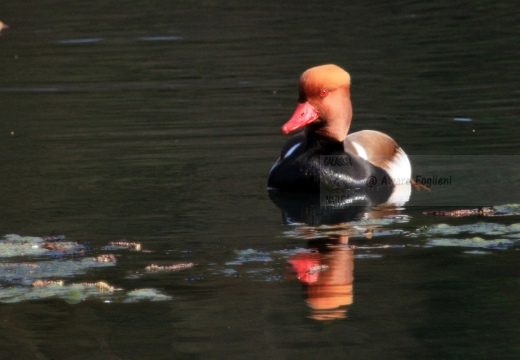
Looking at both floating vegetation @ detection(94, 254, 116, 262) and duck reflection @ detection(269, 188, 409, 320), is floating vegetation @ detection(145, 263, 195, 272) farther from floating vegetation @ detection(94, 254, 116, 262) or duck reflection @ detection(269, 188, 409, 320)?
duck reflection @ detection(269, 188, 409, 320)

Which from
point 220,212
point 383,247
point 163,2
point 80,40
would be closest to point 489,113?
point 220,212

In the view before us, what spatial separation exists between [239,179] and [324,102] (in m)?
1.17

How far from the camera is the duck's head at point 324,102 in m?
11.0

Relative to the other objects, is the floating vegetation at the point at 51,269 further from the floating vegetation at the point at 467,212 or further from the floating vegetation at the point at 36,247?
the floating vegetation at the point at 467,212

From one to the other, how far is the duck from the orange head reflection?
245 cm

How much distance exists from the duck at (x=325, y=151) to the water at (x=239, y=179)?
1.23ft

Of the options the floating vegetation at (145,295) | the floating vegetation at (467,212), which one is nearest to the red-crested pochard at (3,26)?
the floating vegetation at (467,212)

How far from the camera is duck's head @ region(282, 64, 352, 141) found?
36.2 feet

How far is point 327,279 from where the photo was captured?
25.2 ft

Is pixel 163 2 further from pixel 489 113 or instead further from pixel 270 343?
pixel 270 343

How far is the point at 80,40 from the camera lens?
22328 mm

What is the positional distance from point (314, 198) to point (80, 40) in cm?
1231

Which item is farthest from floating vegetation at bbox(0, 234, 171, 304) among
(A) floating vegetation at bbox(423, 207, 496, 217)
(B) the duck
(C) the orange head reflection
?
(B) the duck

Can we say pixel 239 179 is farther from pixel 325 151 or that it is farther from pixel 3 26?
pixel 3 26
